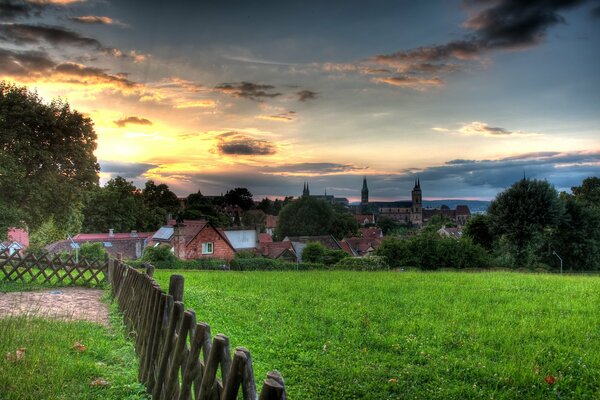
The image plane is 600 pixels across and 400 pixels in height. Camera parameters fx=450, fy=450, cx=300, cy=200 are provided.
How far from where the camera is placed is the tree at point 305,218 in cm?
10088

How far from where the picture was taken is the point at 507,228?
50.7 metres

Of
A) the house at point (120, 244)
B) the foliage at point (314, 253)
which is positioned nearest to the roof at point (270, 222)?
the house at point (120, 244)

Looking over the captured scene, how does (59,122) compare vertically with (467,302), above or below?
above

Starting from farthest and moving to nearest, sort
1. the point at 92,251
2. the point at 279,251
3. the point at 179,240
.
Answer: the point at 279,251 → the point at 179,240 → the point at 92,251

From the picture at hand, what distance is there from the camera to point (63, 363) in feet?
22.2

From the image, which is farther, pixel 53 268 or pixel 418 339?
pixel 53 268

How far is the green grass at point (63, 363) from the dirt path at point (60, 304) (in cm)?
186

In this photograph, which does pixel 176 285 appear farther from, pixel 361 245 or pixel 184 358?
pixel 361 245

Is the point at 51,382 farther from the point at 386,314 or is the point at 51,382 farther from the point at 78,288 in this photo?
the point at 78,288

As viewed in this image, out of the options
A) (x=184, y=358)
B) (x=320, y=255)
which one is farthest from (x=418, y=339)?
(x=320, y=255)

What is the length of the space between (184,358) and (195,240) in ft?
163

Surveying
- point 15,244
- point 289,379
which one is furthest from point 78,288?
point 15,244

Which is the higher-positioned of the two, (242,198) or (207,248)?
(242,198)

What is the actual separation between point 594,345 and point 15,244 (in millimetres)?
53994
